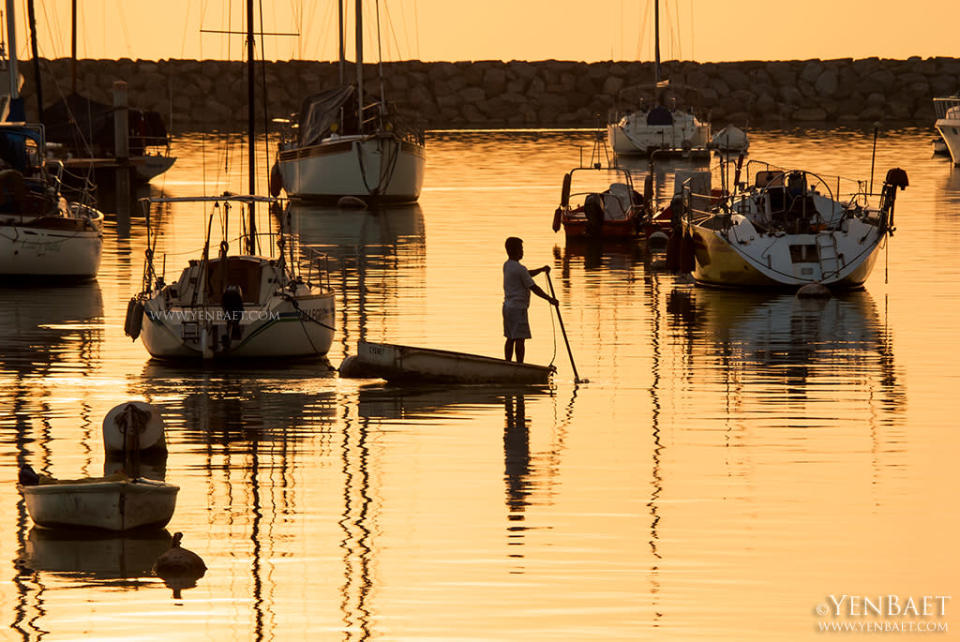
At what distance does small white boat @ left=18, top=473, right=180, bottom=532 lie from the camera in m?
16.6

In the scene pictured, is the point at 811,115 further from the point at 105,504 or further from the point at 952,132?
the point at 105,504

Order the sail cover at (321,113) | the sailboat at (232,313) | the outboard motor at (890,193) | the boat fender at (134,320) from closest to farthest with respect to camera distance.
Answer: the sailboat at (232,313), the boat fender at (134,320), the outboard motor at (890,193), the sail cover at (321,113)

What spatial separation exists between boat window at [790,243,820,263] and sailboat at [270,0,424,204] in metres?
25.7

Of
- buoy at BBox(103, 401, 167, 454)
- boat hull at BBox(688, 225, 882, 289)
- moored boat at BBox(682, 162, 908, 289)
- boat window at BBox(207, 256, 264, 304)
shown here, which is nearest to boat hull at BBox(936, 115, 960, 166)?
moored boat at BBox(682, 162, 908, 289)

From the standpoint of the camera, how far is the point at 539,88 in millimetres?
140250

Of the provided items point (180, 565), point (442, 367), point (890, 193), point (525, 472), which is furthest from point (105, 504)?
point (890, 193)

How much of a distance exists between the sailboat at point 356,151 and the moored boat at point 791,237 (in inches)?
956

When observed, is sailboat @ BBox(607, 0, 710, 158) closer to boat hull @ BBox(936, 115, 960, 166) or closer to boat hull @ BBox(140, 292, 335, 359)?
boat hull @ BBox(936, 115, 960, 166)

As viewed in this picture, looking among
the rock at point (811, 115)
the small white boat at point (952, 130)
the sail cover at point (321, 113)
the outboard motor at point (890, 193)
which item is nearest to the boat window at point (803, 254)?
the outboard motor at point (890, 193)

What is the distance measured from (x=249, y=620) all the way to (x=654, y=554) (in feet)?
10.9

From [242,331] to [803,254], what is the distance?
12307mm

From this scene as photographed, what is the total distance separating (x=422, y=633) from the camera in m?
14.1

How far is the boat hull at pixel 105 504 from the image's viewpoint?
16.6 metres

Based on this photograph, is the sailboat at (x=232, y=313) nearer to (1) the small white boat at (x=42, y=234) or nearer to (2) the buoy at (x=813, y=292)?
(1) the small white boat at (x=42, y=234)
